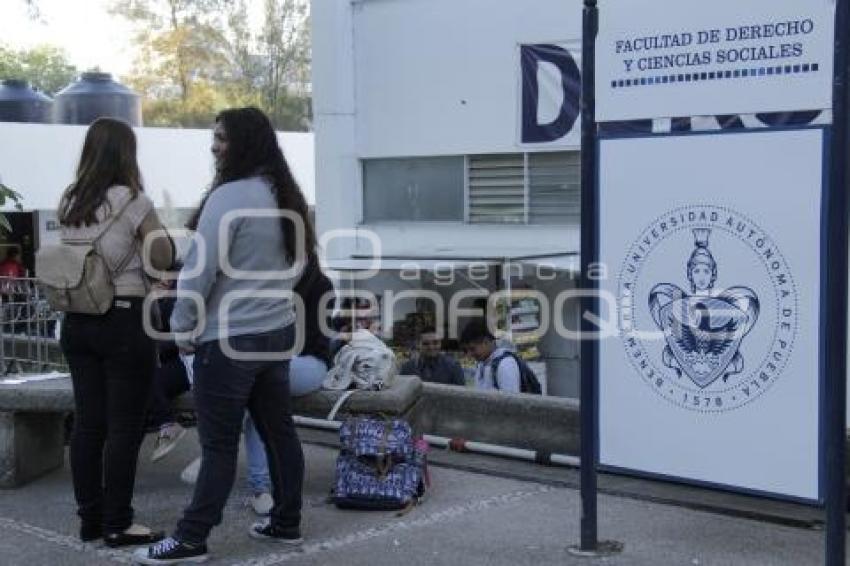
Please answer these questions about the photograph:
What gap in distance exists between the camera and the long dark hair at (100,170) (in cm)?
478

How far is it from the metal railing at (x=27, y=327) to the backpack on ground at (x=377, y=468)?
108 inches

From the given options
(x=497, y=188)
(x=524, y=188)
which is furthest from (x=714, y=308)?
(x=497, y=188)

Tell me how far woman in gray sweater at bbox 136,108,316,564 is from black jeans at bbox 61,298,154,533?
32 centimetres

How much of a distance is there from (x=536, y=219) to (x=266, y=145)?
24.0ft

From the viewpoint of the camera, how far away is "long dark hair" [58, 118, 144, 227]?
15.7 ft

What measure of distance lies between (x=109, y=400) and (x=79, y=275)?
54 cm

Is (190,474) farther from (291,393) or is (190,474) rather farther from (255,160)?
(255,160)

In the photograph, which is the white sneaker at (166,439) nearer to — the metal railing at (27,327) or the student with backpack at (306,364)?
the student with backpack at (306,364)

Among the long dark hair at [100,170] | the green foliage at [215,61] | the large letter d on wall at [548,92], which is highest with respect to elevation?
the green foliage at [215,61]

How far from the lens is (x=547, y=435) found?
257 inches

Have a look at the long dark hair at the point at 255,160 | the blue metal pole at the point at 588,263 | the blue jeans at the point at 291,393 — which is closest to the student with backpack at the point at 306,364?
the blue jeans at the point at 291,393

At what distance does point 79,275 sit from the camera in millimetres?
4668

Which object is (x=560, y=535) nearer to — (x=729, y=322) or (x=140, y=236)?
(x=729, y=322)

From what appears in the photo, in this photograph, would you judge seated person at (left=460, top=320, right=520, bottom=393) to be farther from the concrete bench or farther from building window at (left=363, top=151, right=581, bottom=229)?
building window at (left=363, top=151, right=581, bottom=229)
